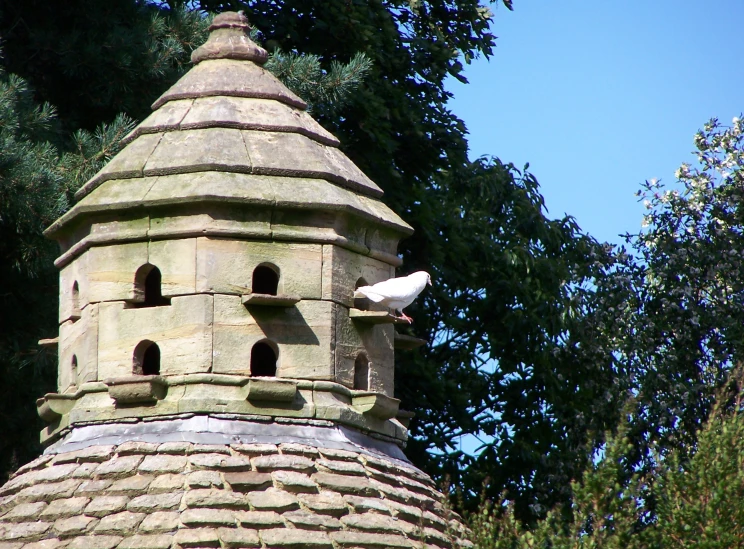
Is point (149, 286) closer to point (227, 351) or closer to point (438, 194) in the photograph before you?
point (227, 351)

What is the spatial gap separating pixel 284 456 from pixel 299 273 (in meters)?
1.31

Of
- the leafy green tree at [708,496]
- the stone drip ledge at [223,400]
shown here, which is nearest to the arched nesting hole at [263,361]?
the stone drip ledge at [223,400]

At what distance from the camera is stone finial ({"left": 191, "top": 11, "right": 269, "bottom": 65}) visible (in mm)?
11875

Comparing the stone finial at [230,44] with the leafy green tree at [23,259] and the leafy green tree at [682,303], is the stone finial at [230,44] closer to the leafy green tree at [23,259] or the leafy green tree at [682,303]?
the leafy green tree at [23,259]

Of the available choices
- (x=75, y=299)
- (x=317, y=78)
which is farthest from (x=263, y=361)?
(x=317, y=78)

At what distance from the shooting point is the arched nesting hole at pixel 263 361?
11781 millimetres

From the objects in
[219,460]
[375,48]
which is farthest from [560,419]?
[219,460]

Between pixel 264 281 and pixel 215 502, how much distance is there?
91.9 inches

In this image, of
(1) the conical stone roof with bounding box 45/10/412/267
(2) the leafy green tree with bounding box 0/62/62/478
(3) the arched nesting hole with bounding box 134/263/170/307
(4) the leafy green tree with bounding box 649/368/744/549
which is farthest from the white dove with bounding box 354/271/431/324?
(2) the leafy green tree with bounding box 0/62/62/478

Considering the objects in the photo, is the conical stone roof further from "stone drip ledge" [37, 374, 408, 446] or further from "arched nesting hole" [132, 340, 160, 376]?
"stone drip ledge" [37, 374, 408, 446]

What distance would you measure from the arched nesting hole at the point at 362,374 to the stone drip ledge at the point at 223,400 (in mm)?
321

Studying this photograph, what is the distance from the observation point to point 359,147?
18.5 metres

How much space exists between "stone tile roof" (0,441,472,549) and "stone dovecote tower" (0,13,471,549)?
0.01m

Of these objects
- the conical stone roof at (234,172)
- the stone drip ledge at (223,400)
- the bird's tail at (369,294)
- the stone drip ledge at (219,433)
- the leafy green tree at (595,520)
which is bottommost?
the leafy green tree at (595,520)
